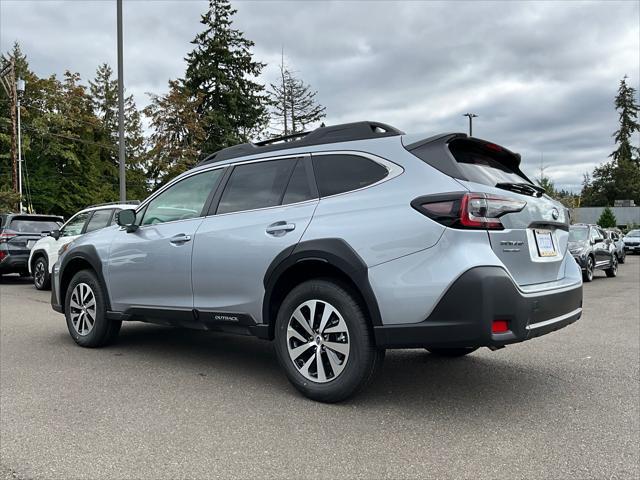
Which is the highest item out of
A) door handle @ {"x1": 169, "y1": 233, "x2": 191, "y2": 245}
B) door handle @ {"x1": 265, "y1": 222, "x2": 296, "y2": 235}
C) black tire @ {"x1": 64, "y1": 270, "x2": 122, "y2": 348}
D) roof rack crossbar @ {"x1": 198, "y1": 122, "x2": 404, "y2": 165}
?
roof rack crossbar @ {"x1": 198, "y1": 122, "x2": 404, "y2": 165}

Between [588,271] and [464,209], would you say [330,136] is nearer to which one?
[464,209]

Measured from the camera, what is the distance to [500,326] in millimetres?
3357

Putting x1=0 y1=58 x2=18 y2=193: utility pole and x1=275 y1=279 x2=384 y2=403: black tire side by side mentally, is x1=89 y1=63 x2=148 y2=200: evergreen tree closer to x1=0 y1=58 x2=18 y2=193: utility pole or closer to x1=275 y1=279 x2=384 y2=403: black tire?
x1=0 y1=58 x2=18 y2=193: utility pole

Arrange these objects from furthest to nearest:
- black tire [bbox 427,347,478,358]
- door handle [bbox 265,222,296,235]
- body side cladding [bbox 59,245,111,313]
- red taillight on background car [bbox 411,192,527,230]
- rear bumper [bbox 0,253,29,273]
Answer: rear bumper [bbox 0,253,29,273] < body side cladding [bbox 59,245,111,313] < black tire [bbox 427,347,478,358] < door handle [bbox 265,222,296,235] < red taillight on background car [bbox 411,192,527,230]

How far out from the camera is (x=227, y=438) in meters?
3.27

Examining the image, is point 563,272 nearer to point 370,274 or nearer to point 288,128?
point 370,274

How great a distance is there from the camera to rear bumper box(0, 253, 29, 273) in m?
13.0

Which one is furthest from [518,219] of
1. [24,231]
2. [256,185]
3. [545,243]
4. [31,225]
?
[31,225]

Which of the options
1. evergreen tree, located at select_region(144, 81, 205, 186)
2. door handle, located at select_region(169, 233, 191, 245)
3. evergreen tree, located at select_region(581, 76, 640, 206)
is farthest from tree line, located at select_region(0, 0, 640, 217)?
evergreen tree, located at select_region(581, 76, 640, 206)

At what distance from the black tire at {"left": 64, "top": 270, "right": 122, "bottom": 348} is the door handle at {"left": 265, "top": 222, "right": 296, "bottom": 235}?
237cm

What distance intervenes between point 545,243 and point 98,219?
30.5 ft

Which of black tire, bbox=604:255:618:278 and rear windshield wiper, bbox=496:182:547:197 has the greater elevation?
rear windshield wiper, bbox=496:182:547:197

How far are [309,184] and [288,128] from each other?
3632cm

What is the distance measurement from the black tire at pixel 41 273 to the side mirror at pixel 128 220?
303 inches
